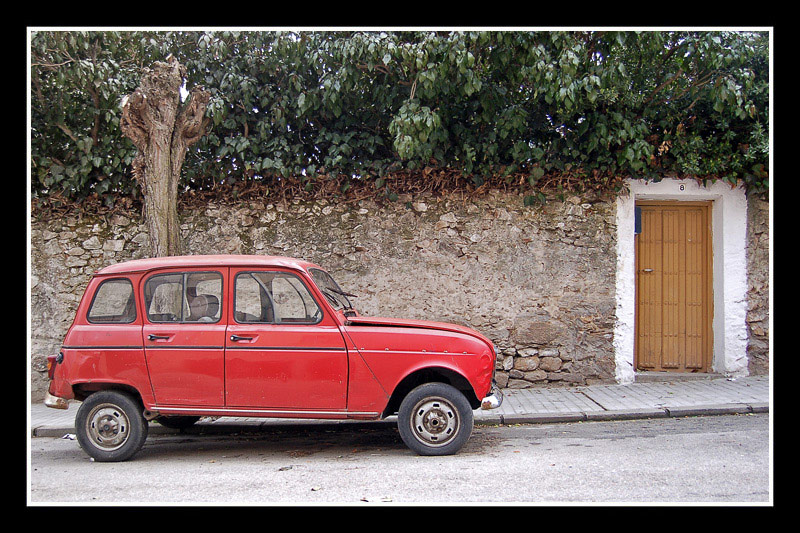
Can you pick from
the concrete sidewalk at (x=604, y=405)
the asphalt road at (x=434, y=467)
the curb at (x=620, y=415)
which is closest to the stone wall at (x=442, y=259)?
the concrete sidewalk at (x=604, y=405)

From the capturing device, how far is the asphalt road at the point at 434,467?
413 centimetres

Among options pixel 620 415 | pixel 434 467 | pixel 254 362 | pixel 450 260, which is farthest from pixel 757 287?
pixel 254 362

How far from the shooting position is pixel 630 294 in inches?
329

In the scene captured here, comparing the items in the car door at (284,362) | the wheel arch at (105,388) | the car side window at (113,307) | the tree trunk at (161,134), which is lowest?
the wheel arch at (105,388)

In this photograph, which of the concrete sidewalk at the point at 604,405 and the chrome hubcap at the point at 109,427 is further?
the concrete sidewalk at the point at 604,405

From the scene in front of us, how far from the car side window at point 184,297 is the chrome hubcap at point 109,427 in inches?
35.7

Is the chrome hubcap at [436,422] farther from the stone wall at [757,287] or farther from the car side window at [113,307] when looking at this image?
the stone wall at [757,287]

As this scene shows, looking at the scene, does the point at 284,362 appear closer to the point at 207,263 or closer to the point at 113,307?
the point at 207,263

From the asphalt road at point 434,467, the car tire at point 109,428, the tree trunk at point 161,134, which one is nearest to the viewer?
the asphalt road at point 434,467

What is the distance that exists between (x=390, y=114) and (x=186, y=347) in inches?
189

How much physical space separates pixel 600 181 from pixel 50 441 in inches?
302

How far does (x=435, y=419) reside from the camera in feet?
17.0

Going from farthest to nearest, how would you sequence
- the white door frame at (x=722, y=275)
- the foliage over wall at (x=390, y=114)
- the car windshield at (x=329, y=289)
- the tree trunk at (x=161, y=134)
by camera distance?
the white door frame at (x=722, y=275), the foliage over wall at (x=390, y=114), the tree trunk at (x=161, y=134), the car windshield at (x=329, y=289)

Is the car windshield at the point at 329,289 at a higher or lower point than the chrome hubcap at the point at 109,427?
higher
